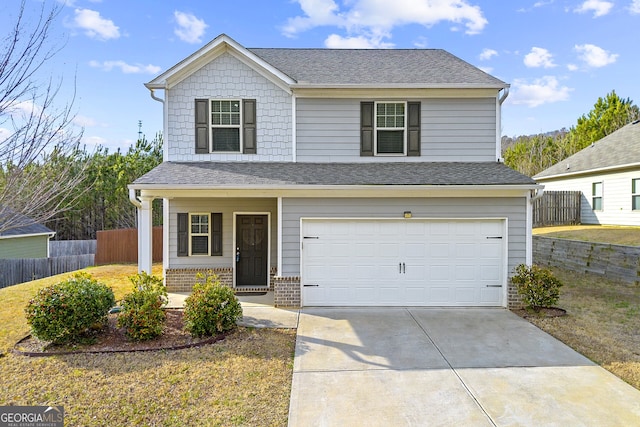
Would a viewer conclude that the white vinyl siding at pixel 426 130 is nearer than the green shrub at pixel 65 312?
No

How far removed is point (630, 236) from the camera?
12.6 meters

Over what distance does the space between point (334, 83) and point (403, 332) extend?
6.36 metres

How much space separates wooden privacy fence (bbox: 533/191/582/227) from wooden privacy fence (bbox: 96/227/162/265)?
63.2 ft

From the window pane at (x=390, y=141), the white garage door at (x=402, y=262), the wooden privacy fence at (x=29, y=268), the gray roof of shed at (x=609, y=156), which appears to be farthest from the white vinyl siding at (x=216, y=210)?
the gray roof of shed at (x=609, y=156)

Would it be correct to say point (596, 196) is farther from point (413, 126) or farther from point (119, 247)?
point (119, 247)

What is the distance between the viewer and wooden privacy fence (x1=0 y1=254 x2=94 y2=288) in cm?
1433

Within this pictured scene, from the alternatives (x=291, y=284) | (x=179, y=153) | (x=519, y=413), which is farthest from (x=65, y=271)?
(x=519, y=413)

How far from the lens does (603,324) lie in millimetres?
7410

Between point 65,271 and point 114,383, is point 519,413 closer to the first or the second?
point 114,383

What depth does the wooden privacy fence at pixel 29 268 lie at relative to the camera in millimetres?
14328

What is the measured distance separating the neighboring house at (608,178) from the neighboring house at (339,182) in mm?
9758

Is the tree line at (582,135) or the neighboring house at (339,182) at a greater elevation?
the tree line at (582,135)

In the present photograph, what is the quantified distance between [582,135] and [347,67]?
26203 millimetres

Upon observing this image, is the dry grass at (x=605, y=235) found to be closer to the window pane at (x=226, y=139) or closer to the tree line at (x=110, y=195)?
the window pane at (x=226, y=139)
